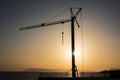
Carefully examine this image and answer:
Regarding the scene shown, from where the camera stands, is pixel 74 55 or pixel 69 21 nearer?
pixel 74 55

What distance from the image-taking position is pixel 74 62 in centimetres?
8038

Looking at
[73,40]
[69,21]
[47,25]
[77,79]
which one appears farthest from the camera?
[47,25]

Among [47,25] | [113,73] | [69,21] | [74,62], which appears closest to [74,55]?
[74,62]

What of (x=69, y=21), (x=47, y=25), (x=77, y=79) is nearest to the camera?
(x=77, y=79)

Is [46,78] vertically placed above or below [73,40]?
below

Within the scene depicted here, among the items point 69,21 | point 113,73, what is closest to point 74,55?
point 69,21

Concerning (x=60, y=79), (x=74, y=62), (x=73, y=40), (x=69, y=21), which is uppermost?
(x=69, y=21)

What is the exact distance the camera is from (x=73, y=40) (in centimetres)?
8481

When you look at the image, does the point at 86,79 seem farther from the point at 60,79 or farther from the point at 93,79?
the point at 60,79

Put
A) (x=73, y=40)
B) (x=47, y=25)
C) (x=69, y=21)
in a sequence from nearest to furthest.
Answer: (x=73, y=40), (x=69, y=21), (x=47, y=25)

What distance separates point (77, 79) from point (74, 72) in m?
3.18

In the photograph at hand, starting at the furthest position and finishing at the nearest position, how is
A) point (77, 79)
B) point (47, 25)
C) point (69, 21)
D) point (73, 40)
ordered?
point (47, 25) < point (69, 21) < point (73, 40) < point (77, 79)

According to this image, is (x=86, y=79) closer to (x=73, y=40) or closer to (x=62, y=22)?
(x=73, y=40)

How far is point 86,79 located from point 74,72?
4396 millimetres
